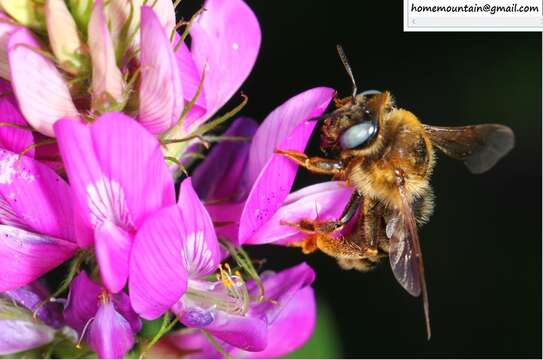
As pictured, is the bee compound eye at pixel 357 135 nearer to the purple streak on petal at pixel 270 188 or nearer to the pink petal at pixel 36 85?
the purple streak on petal at pixel 270 188

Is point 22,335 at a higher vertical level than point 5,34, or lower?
lower

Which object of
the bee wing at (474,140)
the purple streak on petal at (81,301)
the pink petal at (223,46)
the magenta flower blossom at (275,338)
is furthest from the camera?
the bee wing at (474,140)

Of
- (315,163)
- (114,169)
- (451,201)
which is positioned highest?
(114,169)

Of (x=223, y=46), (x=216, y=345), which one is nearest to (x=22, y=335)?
(x=216, y=345)

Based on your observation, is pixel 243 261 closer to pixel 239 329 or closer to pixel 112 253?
pixel 239 329

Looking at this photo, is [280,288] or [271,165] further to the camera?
[280,288]

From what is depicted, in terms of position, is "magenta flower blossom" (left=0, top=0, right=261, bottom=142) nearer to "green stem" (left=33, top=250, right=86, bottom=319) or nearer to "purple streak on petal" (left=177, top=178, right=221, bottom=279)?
"purple streak on petal" (left=177, top=178, right=221, bottom=279)

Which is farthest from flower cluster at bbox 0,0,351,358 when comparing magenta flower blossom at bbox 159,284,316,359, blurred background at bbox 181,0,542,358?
blurred background at bbox 181,0,542,358

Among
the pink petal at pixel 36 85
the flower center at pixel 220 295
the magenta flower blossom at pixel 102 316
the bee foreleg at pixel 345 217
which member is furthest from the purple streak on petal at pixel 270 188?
the pink petal at pixel 36 85
